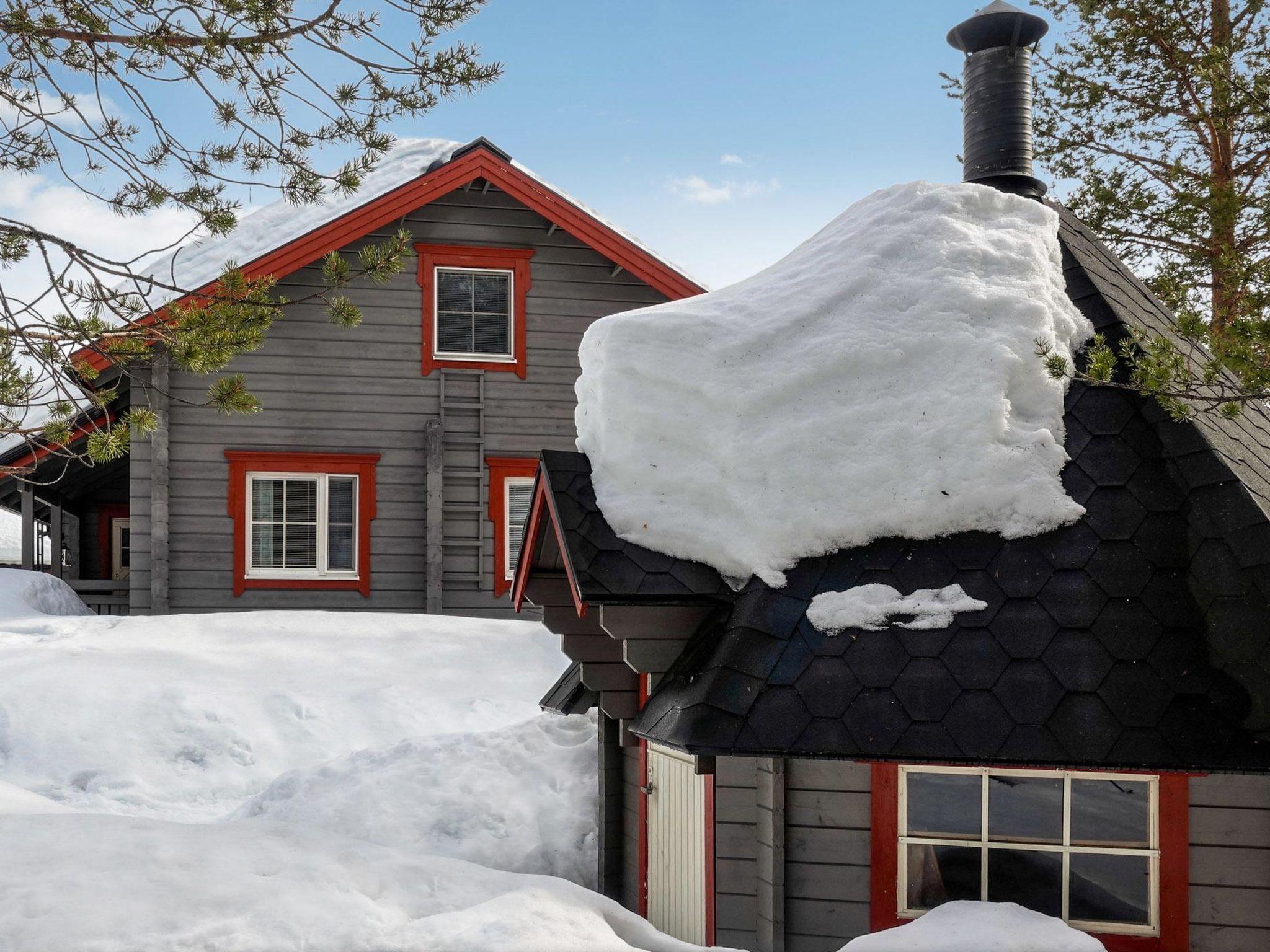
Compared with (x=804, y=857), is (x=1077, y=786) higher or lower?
higher

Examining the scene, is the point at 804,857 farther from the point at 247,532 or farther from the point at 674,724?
the point at 247,532

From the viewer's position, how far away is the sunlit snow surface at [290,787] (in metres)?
4.52

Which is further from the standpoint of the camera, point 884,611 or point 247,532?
point 247,532

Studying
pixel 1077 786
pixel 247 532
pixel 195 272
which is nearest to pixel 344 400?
pixel 247 532

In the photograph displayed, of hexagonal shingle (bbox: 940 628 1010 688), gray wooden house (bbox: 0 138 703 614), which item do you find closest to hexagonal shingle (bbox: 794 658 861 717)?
hexagonal shingle (bbox: 940 628 1010 688)

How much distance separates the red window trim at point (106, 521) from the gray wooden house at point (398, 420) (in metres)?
4.74

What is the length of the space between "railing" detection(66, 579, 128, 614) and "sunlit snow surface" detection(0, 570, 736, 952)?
9.8 inches

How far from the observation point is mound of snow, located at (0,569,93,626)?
12.7 m

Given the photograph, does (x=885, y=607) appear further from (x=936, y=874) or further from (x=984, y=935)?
(x=984, y=935)

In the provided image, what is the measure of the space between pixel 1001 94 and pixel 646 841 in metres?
5.43

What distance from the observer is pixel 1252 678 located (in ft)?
13.7

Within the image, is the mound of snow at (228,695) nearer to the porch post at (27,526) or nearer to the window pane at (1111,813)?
the porch post at (27,526)

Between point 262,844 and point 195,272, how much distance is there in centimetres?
1394

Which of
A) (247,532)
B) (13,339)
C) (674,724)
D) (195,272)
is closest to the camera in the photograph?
(674,724)
